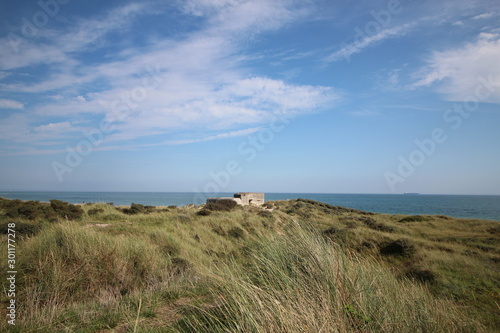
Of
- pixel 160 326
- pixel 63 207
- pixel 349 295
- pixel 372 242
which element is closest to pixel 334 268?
pixel 349 295

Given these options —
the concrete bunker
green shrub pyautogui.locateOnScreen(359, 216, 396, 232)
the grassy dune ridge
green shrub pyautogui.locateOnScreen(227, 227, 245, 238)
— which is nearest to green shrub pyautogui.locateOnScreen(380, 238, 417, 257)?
the grassy dune ridge

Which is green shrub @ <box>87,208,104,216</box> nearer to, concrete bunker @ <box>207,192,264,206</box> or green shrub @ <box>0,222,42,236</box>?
green shrub @ <box>0,222,42,236</box>

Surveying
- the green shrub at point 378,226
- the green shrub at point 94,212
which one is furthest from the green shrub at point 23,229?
the green shrub at point 378,226

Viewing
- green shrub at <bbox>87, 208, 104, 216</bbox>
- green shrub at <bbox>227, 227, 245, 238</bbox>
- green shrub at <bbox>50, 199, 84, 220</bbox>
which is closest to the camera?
green shrub at <bbox>227, 227, 245, 238</bbox>

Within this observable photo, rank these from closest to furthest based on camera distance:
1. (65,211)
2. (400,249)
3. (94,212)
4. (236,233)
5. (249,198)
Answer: (400,249) < (236,233) < (65,211) < (94,212) < (249,198)

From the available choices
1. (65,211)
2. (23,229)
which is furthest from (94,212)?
(23,229)

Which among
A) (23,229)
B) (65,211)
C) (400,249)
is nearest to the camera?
(23,229)

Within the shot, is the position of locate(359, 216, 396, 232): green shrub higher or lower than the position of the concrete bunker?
lower

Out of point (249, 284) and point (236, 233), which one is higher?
point (249, 284)

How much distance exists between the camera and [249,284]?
3.02 meters

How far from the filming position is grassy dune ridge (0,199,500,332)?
313 centimetres

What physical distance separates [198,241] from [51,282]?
6690 mm

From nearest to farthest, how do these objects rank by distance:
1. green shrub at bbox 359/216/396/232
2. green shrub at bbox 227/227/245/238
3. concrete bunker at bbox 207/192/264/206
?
green shrub at bbox 227/227/245/238, green shrub at bbox 359/216/396/232, concrete bunker at bbox 207/192/264/206

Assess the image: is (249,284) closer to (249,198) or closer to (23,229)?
(23,229)
